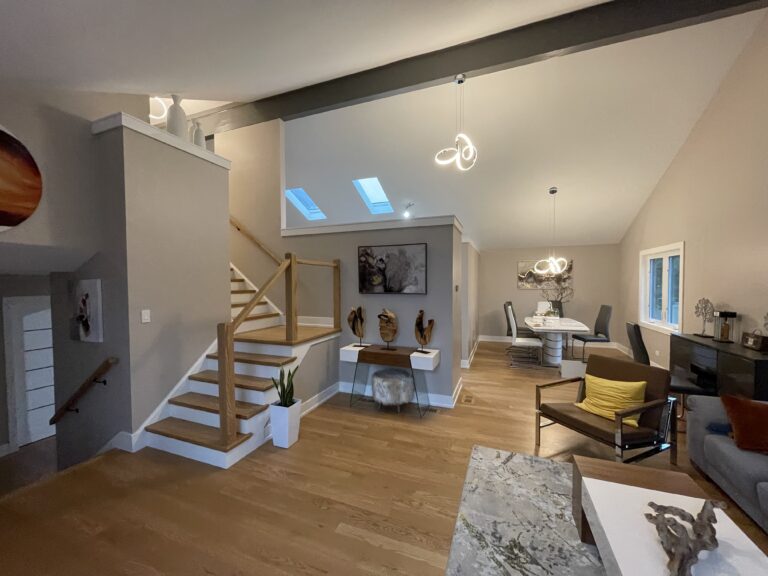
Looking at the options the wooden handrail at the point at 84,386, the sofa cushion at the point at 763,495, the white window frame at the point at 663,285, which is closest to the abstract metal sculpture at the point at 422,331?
the sofa cushion at the point at 763,495

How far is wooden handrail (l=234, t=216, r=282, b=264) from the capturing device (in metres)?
4.56

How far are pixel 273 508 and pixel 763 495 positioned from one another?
2.90 meters

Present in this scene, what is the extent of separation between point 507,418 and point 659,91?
14.5 feet

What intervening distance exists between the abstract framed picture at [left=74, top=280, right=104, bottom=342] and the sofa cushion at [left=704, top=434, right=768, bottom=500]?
4924 millimetres

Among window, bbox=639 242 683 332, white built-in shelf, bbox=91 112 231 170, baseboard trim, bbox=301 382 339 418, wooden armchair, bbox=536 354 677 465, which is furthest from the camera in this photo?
window, bbox=639 242 683 332

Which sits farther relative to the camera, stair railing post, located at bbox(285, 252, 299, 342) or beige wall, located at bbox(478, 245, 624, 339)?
beige wall, located at bbox(478, 245, 624, 339)

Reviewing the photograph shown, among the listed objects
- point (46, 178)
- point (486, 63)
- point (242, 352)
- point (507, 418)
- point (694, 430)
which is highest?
point (486, 63)

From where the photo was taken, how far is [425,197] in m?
5.91

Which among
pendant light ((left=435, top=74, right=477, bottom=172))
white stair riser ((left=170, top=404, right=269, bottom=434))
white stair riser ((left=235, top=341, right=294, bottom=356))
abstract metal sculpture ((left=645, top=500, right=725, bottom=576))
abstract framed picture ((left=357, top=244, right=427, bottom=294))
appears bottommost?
white stair riser ((left=170, top=404, right=269, bottom=434))

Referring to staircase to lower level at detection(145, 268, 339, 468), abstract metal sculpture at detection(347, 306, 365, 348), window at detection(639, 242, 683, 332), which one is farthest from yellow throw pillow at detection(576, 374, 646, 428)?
window at detection(639, 242, 683, 332)

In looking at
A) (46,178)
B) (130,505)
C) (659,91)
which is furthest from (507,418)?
(46,178)

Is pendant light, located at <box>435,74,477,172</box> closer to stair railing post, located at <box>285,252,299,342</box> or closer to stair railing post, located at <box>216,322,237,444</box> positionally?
stair railing post, located at <box>285,252,299,342</box>

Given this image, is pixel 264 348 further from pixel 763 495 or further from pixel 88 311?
pixel 763 495

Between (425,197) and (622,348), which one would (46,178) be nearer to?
(425,197)
